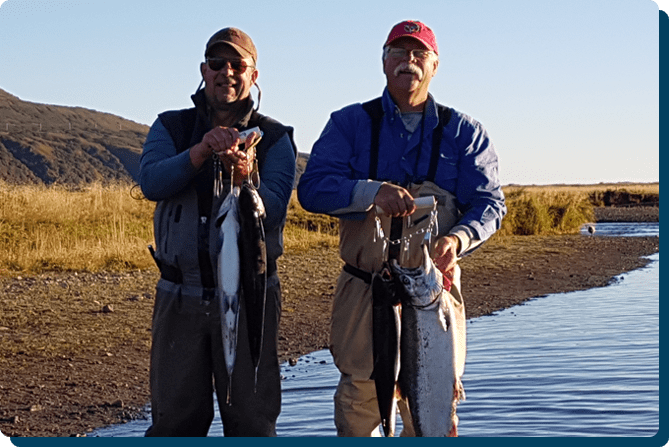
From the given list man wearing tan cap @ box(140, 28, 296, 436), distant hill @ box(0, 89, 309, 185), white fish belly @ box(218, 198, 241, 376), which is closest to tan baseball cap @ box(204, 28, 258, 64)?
man wearing tan cap @ box(140, 28, 296, 436)

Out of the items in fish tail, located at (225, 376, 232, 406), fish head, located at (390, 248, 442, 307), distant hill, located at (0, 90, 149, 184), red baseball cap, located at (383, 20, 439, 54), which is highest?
distant hill, located at (0, 90, 149, 184)

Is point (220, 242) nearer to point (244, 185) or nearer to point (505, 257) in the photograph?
point (244, 185)

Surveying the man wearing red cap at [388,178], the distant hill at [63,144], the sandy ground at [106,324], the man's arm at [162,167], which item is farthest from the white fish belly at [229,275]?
the distant hill at [63,144]

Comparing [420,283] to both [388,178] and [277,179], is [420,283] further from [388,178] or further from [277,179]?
[277,179]

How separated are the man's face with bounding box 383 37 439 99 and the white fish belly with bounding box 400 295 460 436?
43.6 inches

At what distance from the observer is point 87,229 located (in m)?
20.4

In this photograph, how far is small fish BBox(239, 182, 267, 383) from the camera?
453cm

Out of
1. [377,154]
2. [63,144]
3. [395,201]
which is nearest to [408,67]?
[377,154]

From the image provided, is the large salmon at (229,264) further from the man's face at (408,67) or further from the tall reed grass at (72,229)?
the tall reed grass at (72,229)

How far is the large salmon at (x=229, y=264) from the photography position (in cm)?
450

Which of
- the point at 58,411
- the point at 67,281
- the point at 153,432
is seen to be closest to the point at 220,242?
the point at 153,432

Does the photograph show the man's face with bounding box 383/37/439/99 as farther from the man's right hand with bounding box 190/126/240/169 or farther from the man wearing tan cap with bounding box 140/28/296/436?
the man's right hand with bounding box 190/126/240/169

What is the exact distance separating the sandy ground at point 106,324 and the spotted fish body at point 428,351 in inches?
139

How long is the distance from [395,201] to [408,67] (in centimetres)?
68
